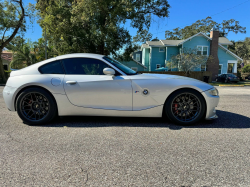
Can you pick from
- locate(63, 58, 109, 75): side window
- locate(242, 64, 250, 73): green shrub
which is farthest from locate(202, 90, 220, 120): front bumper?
locate(242, 64, 250, 73): green shrub

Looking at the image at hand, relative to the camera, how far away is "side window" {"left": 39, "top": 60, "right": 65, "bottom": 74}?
12.6 feet

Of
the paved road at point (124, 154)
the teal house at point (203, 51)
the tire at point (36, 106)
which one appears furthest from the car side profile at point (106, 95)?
the teal house at point (203, 51)

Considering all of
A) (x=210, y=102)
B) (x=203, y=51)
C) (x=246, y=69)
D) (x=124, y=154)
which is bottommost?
(x=124, y=154)

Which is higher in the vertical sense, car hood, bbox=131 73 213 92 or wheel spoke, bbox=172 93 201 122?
car hood, bbox=131 73 213 92

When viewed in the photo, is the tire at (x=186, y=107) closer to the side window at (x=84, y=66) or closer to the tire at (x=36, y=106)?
the side window at (x=84, y=66)

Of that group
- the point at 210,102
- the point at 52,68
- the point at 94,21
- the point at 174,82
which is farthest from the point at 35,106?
the point at 94,21

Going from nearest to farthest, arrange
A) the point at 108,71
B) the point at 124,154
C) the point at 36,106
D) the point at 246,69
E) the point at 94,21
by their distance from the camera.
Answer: the point at 124,154, the point at 108,71, the point at 36,106, the point at 94,21, the point at 246,69

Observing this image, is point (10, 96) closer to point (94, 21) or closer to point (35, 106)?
point (35, 106)

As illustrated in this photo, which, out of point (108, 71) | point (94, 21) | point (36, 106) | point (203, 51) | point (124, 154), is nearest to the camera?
point (124, 154)

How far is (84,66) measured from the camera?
152 inches

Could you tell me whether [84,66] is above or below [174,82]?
above

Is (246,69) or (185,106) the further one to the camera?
(246,69)

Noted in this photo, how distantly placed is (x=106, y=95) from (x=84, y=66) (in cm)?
80

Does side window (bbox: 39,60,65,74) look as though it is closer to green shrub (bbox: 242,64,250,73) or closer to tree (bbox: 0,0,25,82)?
tree (bbox: 0,0,25,82)
